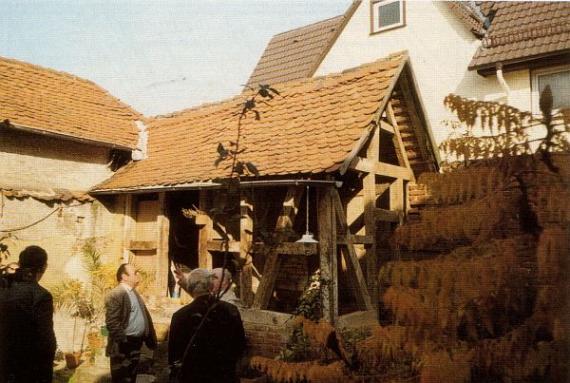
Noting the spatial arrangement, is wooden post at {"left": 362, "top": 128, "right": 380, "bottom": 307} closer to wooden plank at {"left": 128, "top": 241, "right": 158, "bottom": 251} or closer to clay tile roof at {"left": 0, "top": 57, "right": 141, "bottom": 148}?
wooden plank at {"left": 128, "top": 241, "right": 158, "bottom": 251}

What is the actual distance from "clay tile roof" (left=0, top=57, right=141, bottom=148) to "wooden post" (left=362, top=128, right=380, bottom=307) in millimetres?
6059

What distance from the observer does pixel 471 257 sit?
11.4 feet

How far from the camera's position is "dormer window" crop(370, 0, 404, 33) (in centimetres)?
1285

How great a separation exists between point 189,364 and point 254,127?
6210mm

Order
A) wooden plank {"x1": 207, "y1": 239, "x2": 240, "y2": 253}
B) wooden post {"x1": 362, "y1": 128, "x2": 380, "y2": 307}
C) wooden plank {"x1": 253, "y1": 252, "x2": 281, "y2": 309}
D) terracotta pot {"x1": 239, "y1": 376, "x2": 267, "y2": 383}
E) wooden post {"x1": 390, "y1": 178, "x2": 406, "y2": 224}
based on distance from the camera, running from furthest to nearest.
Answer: wooden post {"x1": 390, "y1": 178, "x2": 406, "y2": 224} → wooden post {"x1": 362, "y1": 128, "x2": 380, "y2": 307} → wooden plank {"x1": 207, "y1": 239, "x2": 240, "y2": 253} → wooden plank {"x1": 253, "y1": 252, "x2": 281, "y2": 309} → terracotta pot {"x1": 239, "y1": 376, "x2": 267, "y2": 383}

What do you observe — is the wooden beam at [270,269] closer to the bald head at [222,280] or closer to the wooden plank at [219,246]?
the wooden plank at [219,246]

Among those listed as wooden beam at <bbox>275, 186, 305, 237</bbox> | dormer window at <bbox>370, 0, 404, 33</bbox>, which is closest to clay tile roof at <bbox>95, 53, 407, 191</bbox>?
wooden beam at <bbox>275, 186, 305, 237</bbox>

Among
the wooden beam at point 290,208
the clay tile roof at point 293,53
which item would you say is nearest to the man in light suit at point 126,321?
the wooden beam at point 290,208

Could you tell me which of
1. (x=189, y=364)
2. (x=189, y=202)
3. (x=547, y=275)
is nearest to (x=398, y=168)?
(x=189, y=202)

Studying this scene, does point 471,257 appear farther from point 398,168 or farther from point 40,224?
point 40,224

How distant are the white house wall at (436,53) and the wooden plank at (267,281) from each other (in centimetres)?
574

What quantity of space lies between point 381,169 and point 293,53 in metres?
10.6

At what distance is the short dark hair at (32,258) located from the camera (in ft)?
12.1

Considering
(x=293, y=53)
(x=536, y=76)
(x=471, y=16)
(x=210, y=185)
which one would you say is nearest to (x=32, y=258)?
(x=210, y=185)
